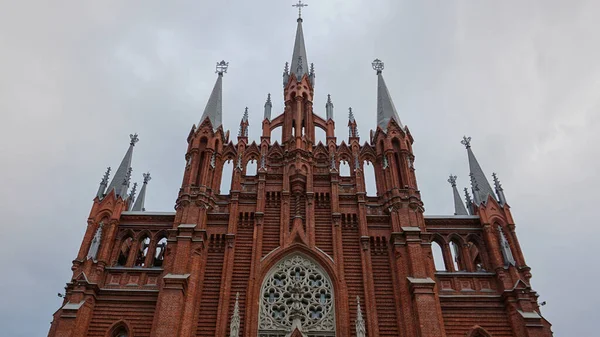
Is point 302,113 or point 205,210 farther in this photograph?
point 302,113

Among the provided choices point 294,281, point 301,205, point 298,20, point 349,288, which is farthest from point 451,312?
point 298,20

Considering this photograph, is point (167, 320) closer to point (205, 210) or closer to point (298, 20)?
point (205, 210)

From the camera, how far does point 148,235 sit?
1102 inches

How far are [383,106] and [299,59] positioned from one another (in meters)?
8.76

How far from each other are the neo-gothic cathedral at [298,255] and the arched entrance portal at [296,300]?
0.06 m

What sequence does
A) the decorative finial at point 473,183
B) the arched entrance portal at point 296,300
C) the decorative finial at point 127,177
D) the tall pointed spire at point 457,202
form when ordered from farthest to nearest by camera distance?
the tall pointed spire at point 457,202, the decorative finial at point 127,177, the decorative finial at point 473,183, the arched entrance portal at point 296,300

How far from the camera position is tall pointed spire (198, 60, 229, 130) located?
33.0m

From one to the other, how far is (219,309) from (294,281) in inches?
162

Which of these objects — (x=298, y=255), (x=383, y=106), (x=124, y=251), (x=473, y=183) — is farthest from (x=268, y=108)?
(x=473, y=183)

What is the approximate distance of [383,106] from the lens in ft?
113

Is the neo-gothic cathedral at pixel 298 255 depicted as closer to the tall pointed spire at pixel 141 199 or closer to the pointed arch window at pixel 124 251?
the pointed arch window at pixel 124 251

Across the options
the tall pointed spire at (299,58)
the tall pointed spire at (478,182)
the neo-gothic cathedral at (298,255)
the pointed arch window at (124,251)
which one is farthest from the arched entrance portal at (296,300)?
the tall pointed spire at (299,58)

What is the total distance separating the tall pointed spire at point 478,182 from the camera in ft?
96.1

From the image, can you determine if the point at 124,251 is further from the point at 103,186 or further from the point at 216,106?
the point at 216,106
